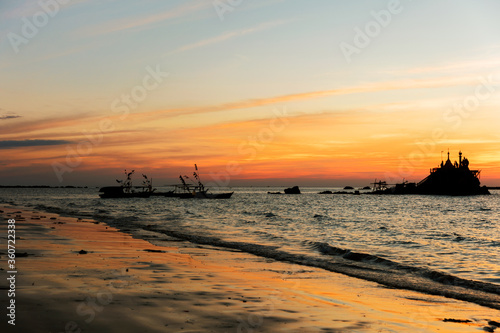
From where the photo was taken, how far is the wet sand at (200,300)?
25.6 ft

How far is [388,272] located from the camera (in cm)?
1766

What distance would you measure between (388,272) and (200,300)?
10.7 metres

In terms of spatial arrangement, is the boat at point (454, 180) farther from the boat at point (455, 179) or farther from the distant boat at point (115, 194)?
the distant boat at point (115, 194)

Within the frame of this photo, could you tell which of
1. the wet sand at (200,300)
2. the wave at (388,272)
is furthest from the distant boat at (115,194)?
the wet sand at (200,300)

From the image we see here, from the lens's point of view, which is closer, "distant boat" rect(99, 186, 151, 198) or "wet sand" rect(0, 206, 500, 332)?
"wet sand" rect(0, 206, 500, 332)

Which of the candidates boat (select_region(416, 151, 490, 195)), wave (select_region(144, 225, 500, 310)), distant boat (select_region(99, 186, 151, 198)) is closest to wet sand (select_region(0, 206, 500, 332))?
wave (select_region(144, 225, 500, 310))

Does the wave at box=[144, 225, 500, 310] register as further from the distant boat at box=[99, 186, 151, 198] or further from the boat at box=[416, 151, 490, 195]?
the boat at box=[416, 151, 490, 195]

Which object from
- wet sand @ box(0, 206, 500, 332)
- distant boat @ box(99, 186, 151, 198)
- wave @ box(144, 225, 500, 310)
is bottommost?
distant boat @ box(99, 186, 151, 198)

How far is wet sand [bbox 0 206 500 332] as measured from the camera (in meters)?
7.80

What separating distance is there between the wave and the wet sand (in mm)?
1005

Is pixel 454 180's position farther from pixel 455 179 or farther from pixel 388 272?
pixel 388 272

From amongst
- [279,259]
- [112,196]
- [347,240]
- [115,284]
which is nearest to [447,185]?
[112,196]

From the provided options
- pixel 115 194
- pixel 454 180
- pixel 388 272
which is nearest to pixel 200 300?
pixel 388 272

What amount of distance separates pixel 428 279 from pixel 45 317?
13.9 meters
